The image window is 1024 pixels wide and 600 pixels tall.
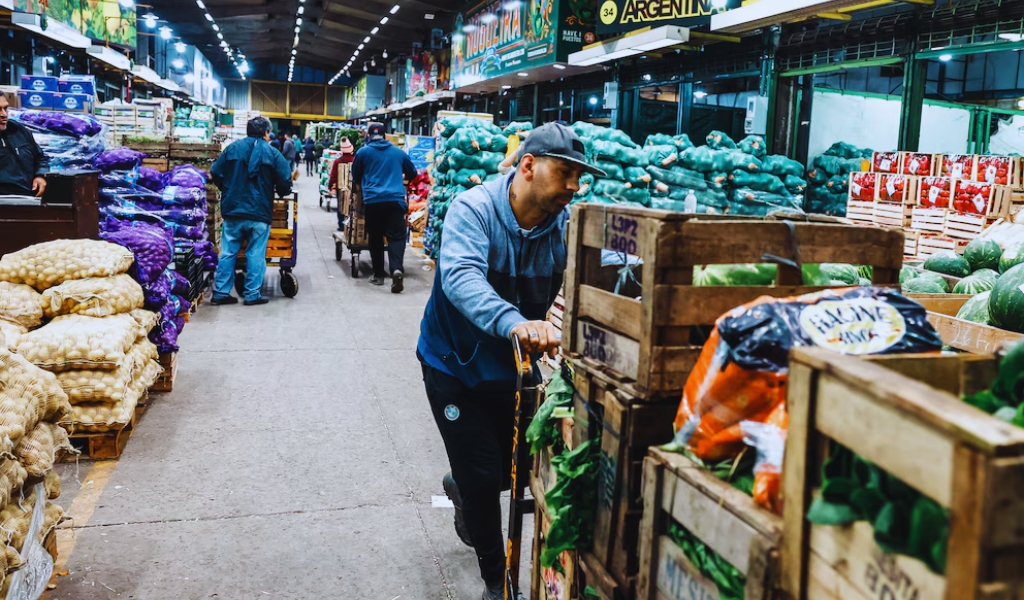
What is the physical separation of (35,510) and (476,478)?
1.68 metres

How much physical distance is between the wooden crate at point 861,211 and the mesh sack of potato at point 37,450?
9.48 m

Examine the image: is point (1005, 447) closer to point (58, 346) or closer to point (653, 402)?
point (653, 402)

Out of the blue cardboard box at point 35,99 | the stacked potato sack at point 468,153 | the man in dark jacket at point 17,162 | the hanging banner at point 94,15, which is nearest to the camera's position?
the man in dark jacket at point 17,162

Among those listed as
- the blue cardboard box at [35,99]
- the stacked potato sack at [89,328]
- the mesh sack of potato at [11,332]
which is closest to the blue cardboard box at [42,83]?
the blue cardboard box at [35,99]

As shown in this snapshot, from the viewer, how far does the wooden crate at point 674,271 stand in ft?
7.08

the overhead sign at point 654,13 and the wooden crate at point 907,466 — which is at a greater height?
the overhead sign at point 654,13

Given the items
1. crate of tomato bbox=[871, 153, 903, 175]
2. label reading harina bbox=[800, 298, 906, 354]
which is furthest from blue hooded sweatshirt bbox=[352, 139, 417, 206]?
label reading harina bbox=[800, 298, 906, 354]

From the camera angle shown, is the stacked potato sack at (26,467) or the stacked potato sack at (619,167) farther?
the stacked potato sack at (619,167)

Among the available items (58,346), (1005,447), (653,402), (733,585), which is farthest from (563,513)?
(58,346)

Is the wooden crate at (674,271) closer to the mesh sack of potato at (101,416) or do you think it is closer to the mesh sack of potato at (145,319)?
the mesh sack of potato at (101,416)

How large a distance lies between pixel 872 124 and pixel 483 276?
13056mm

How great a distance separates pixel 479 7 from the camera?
2342 centimetres

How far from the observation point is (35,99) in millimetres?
12203

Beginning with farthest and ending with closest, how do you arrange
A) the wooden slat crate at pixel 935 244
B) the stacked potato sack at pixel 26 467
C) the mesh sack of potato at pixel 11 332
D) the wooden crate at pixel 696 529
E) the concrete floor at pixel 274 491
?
the wooden slat crate at pixel 935 244 < the mesh sack of potato at pixel 11 332 < the concrete floor at pixel 274 491 < the stacked potato sack at pixel 26 467 < the wooden crate at pixel 696 529
